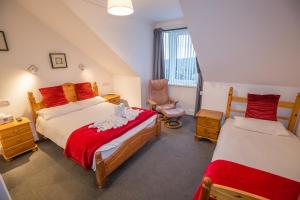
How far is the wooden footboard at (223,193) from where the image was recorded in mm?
785

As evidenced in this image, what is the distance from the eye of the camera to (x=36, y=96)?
2.96 m

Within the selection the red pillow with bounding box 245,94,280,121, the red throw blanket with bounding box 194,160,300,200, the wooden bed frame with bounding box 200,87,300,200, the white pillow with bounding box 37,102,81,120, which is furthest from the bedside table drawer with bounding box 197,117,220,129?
the white pillow with bounding box 37,102,81,120

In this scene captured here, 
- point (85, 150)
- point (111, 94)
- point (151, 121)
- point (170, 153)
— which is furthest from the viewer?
point (111, 94)

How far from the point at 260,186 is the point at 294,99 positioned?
202 centimetres

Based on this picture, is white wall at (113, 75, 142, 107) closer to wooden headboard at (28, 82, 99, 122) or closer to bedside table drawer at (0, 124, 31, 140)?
wooden headboard at (28, 82, 99, 122)

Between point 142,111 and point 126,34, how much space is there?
5.90ft

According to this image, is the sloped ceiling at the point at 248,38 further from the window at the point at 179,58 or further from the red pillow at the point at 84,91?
the red pillow at the point at 84,91

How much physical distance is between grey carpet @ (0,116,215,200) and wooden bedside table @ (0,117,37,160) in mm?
135

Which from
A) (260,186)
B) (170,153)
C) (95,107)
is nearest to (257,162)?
(260,186)

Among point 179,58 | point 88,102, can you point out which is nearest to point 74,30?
point 88,102

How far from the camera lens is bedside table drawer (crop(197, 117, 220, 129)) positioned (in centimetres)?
278

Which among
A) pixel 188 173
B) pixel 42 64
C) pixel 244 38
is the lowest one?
pixel 188 173

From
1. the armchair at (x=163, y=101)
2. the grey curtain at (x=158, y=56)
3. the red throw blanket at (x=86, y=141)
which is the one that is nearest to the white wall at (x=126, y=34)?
the grey curtain at (x=158, y=56)

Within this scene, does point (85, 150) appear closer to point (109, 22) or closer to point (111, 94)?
point (109, 22)
